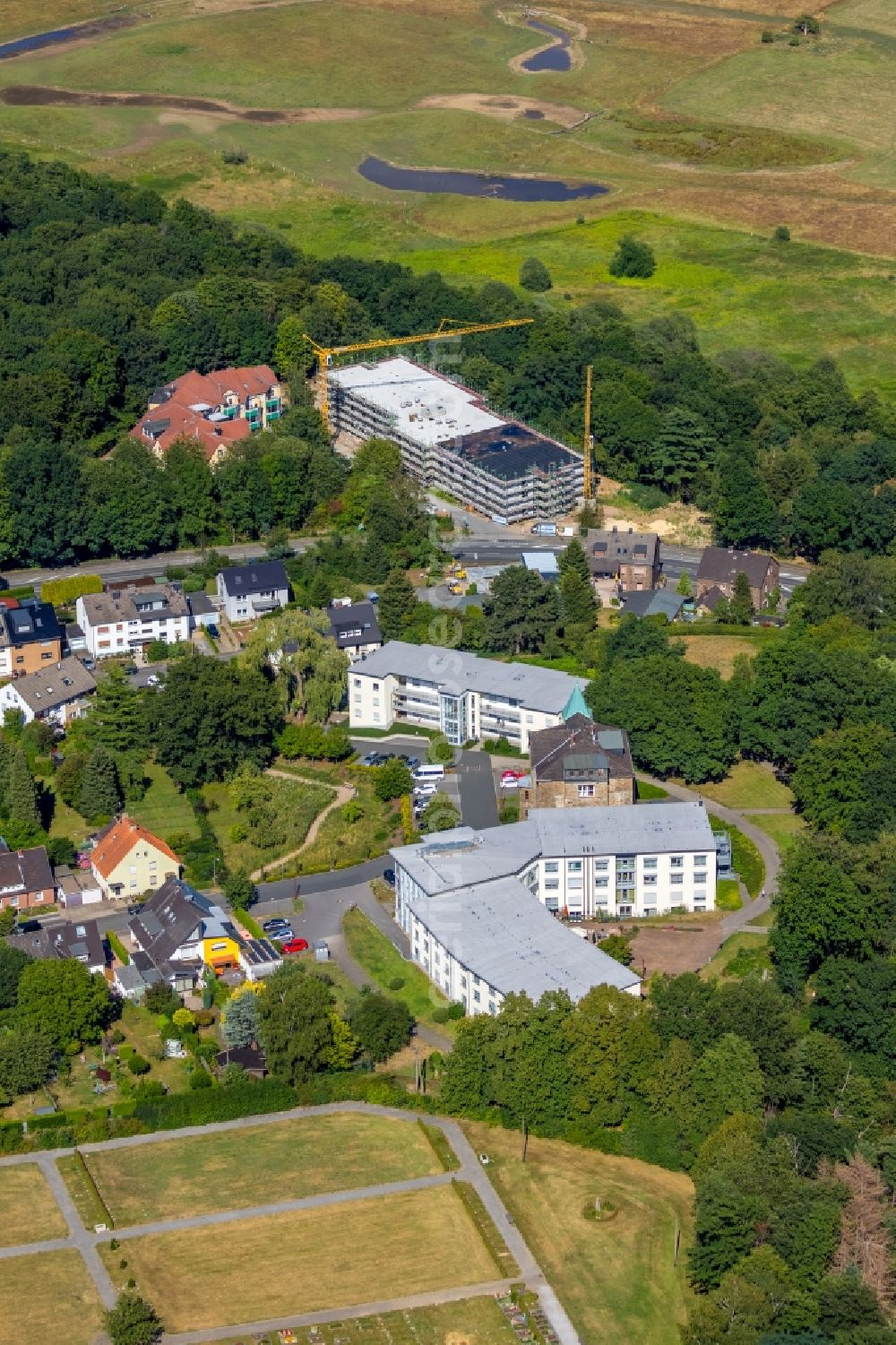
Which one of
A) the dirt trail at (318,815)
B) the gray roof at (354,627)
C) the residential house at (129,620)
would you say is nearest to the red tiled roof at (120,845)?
the dirt trail at (318,815)

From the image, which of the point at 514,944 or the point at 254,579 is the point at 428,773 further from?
the point at 254,579

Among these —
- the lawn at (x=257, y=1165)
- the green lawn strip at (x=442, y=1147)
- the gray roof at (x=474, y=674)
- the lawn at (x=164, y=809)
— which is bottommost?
the green lawn strip at (x=442, y=1147)

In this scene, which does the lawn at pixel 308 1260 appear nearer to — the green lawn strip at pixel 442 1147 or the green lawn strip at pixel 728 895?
the green lawn strip at pixel 442 1147

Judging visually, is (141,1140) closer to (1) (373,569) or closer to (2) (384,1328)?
(2) (384,1328)

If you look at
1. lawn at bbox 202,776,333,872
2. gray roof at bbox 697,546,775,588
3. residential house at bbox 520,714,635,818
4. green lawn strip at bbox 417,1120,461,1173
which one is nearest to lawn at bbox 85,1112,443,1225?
green lawn strip at bbox 417,1120,461,1173

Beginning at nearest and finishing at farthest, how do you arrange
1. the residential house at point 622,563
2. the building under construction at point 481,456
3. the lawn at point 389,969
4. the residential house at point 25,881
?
the lawn at point 389,969
the residential house at point 25,881
the residential house at point 622,563
the building under construction at point 481,456

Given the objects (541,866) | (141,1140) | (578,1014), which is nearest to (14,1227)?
(141,1140)
